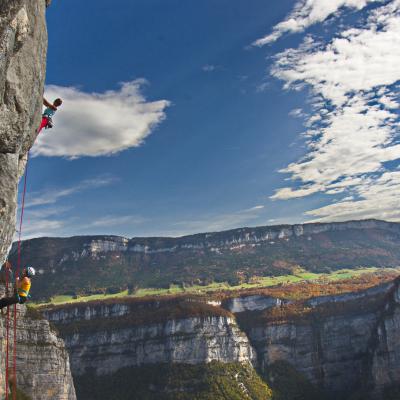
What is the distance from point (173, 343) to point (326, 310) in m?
59.2

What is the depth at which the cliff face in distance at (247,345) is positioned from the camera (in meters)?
124

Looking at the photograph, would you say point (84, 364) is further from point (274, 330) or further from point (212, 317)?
point (274, 330)

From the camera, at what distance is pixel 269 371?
13550cm

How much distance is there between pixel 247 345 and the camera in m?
142

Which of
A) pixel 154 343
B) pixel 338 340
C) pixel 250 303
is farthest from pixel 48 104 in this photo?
pixel 250 303

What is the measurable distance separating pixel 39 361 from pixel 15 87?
8026cm

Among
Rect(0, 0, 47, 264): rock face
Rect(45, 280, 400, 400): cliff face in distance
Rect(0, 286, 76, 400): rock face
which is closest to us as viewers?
Rect(0, 0, 47, 264): rock face

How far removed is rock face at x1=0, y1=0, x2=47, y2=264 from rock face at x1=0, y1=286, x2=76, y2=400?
68805mm

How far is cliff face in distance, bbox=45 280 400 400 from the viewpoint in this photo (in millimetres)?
123875

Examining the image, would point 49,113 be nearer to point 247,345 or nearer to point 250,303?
point 247,345

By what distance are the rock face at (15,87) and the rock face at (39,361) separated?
68.8m

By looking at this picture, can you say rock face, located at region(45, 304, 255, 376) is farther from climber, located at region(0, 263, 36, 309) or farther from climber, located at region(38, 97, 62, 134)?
climber, located at region(38, 97, 62, 134)

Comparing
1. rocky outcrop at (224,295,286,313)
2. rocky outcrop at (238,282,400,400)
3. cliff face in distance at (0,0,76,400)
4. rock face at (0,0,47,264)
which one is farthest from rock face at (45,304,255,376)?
rock face at (0,0,47,264)

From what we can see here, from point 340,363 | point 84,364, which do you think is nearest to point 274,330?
point 340,363
